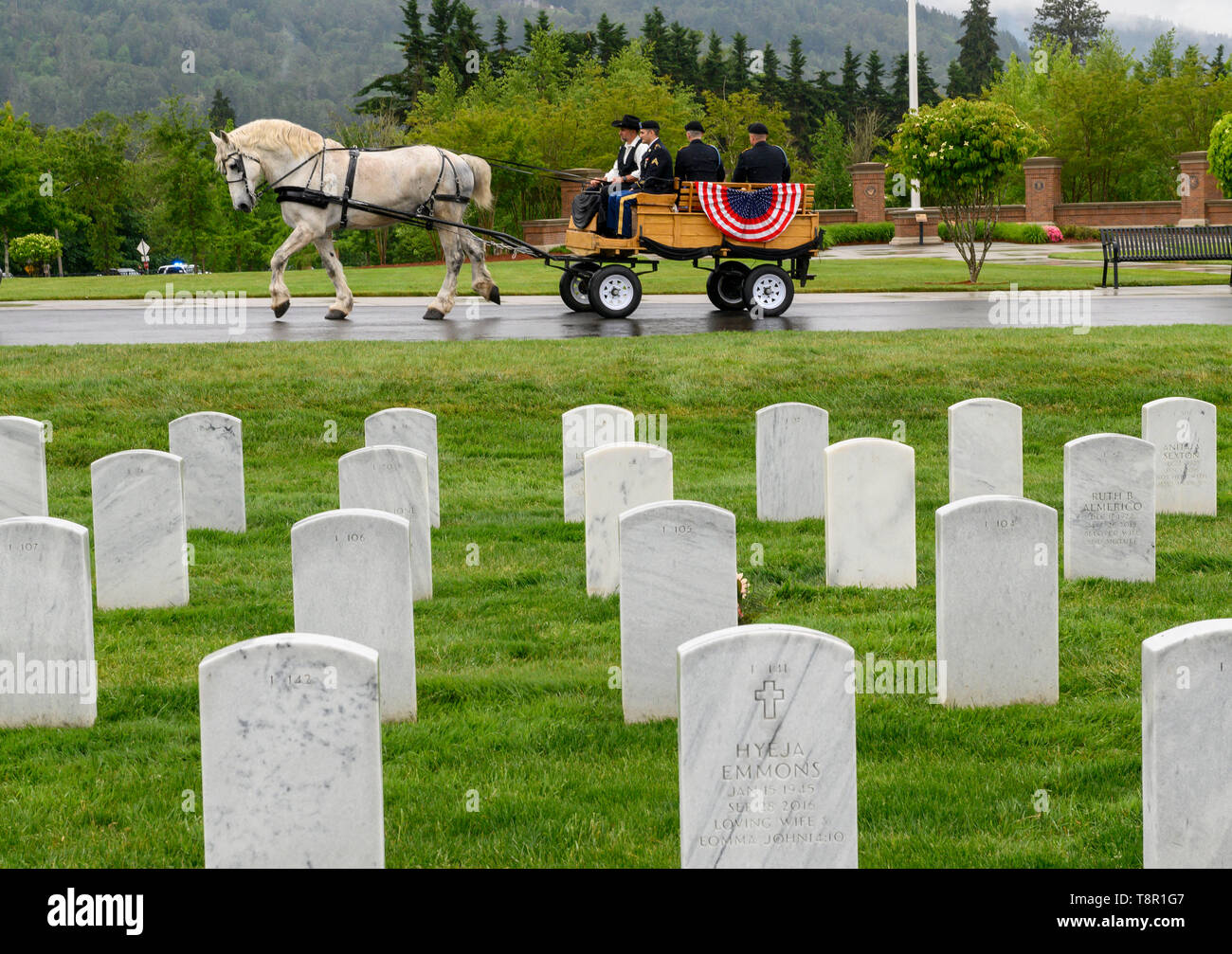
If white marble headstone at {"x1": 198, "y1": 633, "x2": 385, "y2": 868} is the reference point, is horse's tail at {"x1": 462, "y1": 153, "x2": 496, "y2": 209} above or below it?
above

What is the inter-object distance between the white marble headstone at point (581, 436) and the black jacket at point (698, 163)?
8.05 meters

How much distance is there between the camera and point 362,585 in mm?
6062

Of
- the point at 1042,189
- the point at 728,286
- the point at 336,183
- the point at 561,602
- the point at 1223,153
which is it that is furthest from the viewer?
the point at 1042,189

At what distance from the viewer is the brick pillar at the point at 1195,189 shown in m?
43.9

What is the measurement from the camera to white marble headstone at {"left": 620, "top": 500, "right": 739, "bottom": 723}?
608 cm

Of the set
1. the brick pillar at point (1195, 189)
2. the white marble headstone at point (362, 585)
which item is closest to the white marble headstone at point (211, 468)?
the white marble headstone at point (362, 585)

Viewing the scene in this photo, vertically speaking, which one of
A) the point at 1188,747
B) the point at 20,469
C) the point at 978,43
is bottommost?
the point at 1188,747

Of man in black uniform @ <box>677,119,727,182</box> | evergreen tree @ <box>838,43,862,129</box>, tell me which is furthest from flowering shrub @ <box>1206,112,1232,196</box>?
evergreen tree @ <box>838,43,862,129</box>

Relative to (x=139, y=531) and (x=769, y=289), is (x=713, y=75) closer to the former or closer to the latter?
(x=769, y=289)

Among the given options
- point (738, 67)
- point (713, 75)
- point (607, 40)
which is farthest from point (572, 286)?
point (738, 67)

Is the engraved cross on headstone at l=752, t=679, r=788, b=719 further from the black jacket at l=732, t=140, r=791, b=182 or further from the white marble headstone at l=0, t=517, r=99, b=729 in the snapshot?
the black jacket at l=732, t=140, r=791, b=182

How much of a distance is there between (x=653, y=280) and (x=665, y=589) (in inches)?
857

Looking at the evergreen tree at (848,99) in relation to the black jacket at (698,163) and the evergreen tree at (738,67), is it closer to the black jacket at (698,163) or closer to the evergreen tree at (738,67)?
the evergreen tree at (738,67)

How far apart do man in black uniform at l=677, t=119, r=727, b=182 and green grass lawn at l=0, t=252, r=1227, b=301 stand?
6222mm
